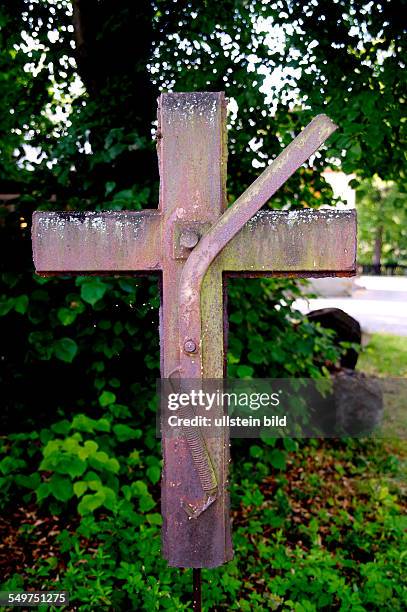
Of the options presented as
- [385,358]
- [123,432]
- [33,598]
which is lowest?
[385,358]

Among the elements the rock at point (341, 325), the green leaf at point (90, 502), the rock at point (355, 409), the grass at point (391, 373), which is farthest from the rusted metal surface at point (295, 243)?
the rock at point (341, 325)

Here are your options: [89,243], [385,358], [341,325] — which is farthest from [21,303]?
[385,358]

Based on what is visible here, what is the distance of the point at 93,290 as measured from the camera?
115 inches

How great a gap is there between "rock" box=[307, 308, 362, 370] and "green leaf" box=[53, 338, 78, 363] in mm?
3081

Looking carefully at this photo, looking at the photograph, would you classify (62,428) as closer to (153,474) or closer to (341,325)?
(153,474)

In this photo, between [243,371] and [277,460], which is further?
[277,460]

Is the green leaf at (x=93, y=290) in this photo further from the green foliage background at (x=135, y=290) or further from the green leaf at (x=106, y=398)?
the green leaf at (x=106, y=398)

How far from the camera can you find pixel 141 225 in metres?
1.65

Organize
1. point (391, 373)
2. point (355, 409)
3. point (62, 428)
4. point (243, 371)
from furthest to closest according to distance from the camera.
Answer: point (391, 373) → point (355, 409) → point (243, 371) → point (62, 428)

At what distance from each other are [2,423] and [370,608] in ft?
7.79

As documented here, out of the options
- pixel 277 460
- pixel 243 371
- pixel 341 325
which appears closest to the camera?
pixel 243 371

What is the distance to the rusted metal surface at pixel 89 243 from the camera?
166 centimetres

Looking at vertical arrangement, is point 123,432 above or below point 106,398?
below

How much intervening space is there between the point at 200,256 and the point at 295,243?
11.0 inches
